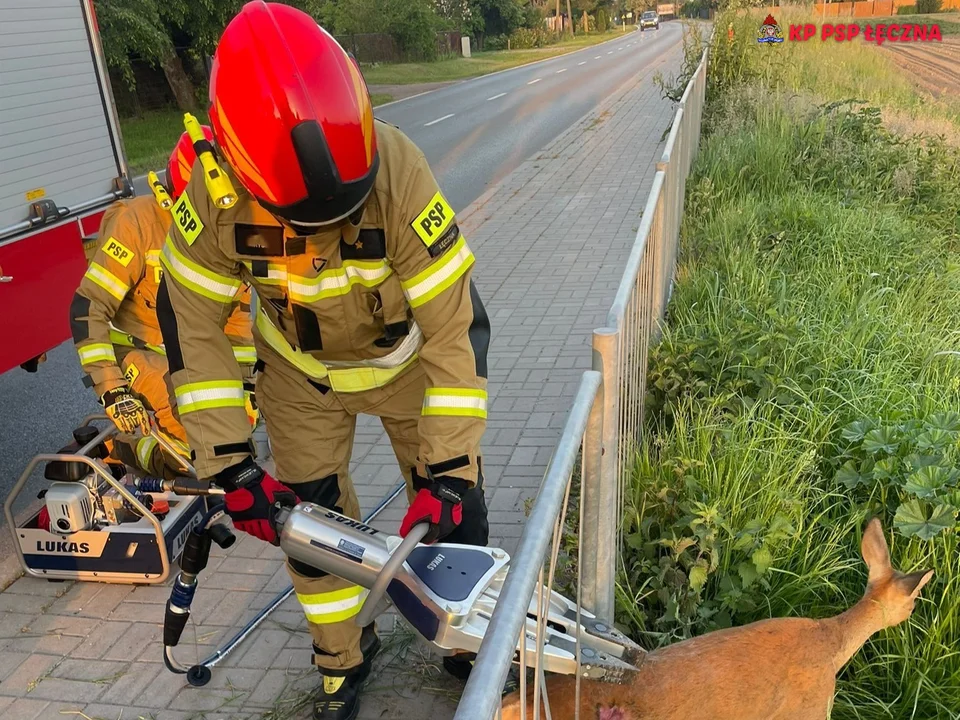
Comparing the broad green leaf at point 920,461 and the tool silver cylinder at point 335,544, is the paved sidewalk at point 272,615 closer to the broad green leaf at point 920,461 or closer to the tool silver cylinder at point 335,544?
the tool silver cylinder at point 335,544

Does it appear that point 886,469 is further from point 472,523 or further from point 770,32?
point 770,32

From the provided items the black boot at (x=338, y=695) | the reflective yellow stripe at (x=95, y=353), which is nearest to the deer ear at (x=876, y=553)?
the black boot at (x=338, y=695)

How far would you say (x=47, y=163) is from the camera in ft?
14.8

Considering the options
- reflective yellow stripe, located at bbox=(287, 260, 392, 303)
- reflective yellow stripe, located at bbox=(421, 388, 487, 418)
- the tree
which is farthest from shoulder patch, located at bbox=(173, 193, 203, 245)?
the tree

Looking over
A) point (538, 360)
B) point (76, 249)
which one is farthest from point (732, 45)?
point (76, 249)

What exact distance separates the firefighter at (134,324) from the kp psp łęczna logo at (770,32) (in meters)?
11.3

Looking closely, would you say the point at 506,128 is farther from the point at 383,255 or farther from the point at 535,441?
the point at 383,255

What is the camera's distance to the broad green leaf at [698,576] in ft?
8.67

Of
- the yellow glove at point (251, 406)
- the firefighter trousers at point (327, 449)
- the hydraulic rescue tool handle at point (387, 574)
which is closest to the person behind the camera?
the hydraulic rescue tool handle at point (387, 574)

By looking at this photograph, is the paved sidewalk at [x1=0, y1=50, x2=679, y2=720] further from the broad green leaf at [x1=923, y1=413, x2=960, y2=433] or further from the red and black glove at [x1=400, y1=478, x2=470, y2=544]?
the broad green leaf at [x1=923, y1=413, x2=960, y2=433]

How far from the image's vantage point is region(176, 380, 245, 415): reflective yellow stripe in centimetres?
219

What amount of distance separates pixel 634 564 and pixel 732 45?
10340 mm

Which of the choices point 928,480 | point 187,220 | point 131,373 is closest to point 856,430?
point 928,480

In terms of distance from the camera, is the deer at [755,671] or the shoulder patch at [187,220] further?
the shoulder patch at [187,220]
